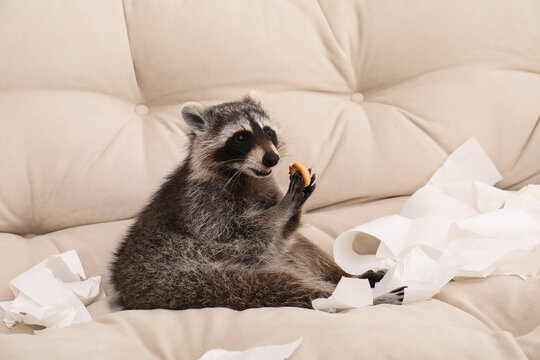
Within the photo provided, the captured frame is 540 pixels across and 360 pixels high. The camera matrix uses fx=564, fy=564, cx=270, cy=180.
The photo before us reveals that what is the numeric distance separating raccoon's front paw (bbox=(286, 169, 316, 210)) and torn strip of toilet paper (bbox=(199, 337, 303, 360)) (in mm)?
663

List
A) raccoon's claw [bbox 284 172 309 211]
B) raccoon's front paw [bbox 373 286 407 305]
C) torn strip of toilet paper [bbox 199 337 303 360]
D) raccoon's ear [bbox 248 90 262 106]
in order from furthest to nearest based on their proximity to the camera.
Answer: 1. raccoon's ear [bbox 248 90 262 106]
2. raccoon's claw [bbox 284 172 309 211]
3. raccoon's front paw [bbox 373 286 407 305]
4. torn strip of toilet paper [bbox 199 337 303 360]

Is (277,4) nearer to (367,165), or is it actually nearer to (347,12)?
(347,12)

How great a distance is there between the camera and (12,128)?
211 cm

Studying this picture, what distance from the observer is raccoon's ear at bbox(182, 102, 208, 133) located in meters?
1.98

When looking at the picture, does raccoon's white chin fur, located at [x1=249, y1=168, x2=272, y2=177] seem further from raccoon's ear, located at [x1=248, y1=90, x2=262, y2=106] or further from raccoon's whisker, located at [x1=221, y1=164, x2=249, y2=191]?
raccoon's ear, located at [x1=248, y1=90, x2=262, y2=106]

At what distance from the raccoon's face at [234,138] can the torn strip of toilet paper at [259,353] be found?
723 millimetres

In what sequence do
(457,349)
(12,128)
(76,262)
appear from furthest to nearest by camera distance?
(12,128) → (76,262) → (457,349)

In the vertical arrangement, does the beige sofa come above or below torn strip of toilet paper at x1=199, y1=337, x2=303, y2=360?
above

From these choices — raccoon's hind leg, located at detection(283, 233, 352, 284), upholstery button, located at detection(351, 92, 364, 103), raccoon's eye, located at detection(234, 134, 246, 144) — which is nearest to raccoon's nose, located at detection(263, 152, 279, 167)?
raccoon's eye, located at detection(234, 134, 246, 144)

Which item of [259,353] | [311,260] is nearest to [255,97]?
[311,260]

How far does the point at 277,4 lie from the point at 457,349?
1.59 metres

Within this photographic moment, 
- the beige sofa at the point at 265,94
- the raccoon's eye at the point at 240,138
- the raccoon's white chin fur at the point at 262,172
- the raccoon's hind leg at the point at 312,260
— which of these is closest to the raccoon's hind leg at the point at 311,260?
the raccoon's hind leg at the point at 312,260

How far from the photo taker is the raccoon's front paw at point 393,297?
156 centimetres

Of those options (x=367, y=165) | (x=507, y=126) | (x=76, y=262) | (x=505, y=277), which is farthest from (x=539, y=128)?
(x=76, y=262)
